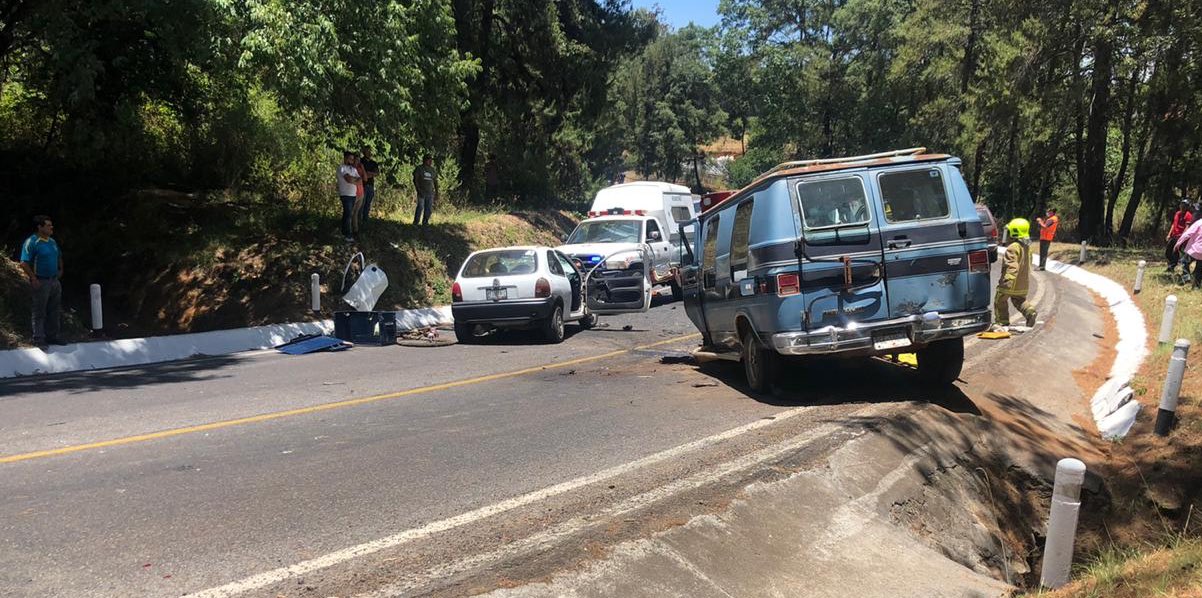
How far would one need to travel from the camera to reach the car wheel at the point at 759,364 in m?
8.64

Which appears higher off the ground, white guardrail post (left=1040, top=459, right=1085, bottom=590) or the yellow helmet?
the yellow helmet

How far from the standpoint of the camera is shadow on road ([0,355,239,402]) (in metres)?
9.70

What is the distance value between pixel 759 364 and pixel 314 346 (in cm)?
771

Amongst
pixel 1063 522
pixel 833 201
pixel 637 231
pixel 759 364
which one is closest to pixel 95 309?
pixel 637 231

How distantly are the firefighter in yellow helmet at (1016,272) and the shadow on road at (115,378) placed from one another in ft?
36.1

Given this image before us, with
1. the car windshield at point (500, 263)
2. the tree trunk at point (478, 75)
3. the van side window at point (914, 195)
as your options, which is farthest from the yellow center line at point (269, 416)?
the tree trunk at point (478, 75)

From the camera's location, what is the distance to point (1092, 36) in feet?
83.9

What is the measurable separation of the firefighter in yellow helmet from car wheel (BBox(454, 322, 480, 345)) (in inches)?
323

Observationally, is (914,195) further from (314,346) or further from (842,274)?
(314,346)

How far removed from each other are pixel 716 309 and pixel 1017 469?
3.66 m

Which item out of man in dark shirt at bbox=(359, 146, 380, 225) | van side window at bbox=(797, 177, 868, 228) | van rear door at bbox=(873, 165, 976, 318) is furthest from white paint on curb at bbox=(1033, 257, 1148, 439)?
man in dark shirt at bbox=(359, 146, 380, 225)

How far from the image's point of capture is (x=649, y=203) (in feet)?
68.0

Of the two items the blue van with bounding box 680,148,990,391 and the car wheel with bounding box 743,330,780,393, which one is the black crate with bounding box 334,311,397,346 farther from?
the blue van with bounding box 680,148,990,391

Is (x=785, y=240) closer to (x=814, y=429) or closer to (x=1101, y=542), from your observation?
(x=814, y=429)
